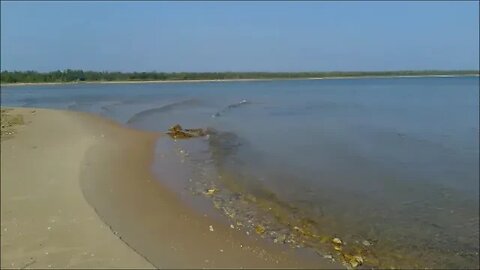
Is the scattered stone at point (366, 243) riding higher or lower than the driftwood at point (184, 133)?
higher

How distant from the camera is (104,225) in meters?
7.26

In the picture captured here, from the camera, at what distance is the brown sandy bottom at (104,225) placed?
6.04 metres

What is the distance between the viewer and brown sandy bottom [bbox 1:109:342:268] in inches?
238

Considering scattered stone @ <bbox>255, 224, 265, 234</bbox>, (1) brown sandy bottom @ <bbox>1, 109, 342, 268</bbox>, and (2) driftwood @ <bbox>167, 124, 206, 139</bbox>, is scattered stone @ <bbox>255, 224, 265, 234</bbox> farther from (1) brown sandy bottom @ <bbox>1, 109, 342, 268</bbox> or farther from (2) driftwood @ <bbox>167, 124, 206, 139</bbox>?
(2) driftwood @ <bbox>167, 124, 206, 139</bbox>

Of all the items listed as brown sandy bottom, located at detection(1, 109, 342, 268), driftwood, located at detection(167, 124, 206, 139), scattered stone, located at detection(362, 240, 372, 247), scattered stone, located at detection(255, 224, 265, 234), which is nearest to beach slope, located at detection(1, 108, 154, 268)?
brown sandy bottom, located at detection(1, 109, 342, 268)

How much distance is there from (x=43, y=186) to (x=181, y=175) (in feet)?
13.9

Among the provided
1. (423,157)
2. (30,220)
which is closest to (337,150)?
(423,157)

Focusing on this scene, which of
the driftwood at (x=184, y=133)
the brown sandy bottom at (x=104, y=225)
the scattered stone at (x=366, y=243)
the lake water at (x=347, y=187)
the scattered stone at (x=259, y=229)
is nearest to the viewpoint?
the brown sandy bottom at (x=104, y=225)

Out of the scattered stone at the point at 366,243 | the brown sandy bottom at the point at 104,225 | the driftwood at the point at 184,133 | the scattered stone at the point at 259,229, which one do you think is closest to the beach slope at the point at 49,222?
the brown sandy bottom at the point at 104,225

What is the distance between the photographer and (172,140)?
61.9ft

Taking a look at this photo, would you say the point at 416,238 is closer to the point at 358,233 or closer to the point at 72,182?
the point at 358,233

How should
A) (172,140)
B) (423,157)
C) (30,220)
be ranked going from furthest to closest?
1. (172,140)
2. (423,157)
3. (30,220)

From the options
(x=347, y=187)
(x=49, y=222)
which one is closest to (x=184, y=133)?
(x=347, y=187)

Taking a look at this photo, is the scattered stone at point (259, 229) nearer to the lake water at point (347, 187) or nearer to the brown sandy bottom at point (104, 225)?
the lake water at point (347, 187)
